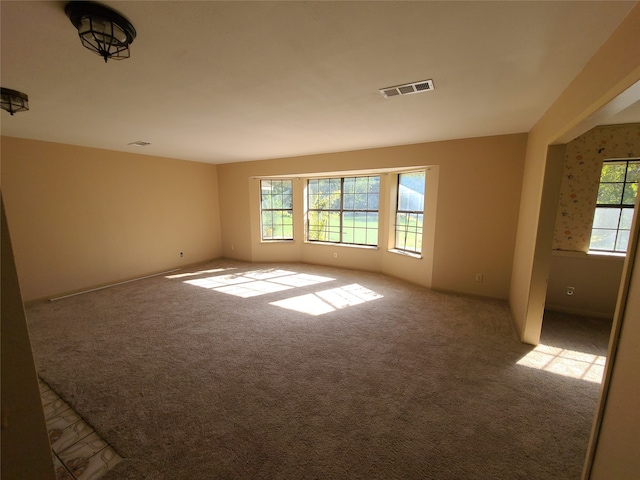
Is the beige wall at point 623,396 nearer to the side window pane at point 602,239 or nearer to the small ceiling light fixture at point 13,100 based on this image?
the side window pane at point 602,239

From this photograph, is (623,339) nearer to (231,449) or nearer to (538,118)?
(231,449)

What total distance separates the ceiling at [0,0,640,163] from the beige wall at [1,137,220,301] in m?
0.92

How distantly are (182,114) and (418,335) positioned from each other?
349 centimetres

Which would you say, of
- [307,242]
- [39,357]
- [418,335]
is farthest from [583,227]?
[39,357]

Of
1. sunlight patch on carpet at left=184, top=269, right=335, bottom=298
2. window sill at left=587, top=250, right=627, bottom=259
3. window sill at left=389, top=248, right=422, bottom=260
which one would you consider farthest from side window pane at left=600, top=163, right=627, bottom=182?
sunlight patch on carpet at left=184, top=269, right=335, bottom=298

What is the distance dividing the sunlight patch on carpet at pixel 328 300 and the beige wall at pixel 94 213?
124 inches

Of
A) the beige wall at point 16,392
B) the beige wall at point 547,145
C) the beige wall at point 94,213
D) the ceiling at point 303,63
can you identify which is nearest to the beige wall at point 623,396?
the beige wall at point 547,145

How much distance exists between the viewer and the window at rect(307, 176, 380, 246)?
531 centimetres

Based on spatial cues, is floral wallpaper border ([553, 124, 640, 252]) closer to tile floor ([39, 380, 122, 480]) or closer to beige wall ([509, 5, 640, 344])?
beige wall ([509, 5, 640, 344])

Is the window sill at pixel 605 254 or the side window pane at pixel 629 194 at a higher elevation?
the side window pane at pixel 629 194

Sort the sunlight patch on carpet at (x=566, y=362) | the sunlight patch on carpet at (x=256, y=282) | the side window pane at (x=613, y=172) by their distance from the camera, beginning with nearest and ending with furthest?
the sunlight patch on carpet at (x=566, y=362) < the side window pane at (x=613, y=172) < the sunlight patch on carpet at (x=256, y=282)

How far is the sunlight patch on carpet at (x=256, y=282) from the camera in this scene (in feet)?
14.3

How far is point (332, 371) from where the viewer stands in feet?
7.66

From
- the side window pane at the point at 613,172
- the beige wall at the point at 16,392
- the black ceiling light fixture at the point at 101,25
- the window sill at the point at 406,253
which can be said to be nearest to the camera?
the beige wall at the point at 16,392
